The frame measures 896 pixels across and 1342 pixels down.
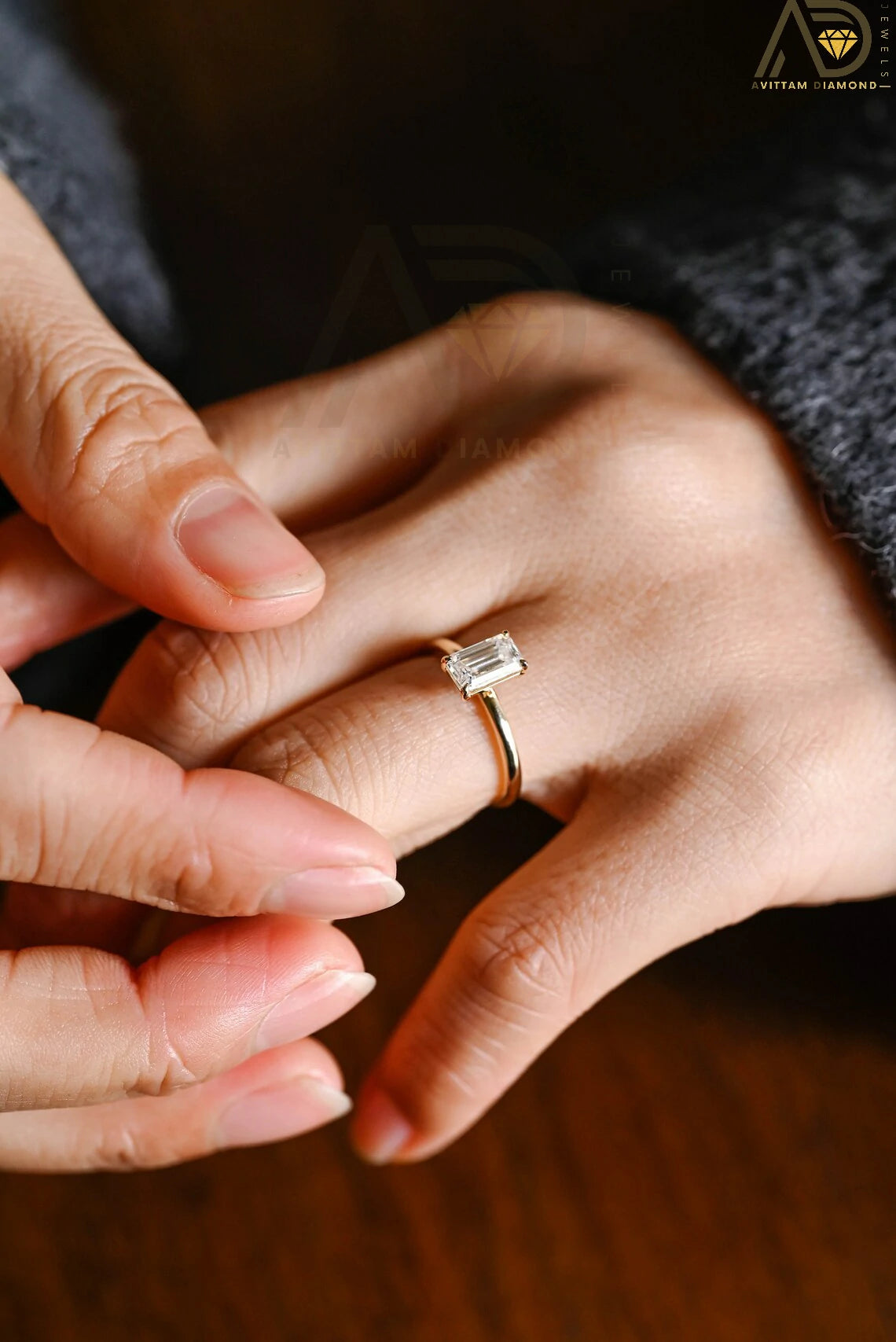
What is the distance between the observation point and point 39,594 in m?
0.73

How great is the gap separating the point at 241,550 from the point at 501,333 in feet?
1.25

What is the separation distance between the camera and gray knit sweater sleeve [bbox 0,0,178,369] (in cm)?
92

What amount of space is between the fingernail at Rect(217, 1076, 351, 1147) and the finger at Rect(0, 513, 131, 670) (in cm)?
36

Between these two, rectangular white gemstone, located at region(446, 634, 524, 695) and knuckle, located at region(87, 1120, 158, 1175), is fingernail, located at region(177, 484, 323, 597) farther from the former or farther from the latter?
knuckle, located at region(87, 1120, 158, 1175)

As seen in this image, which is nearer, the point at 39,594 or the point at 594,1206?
the point at 39,594

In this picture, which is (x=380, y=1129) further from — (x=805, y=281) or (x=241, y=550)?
(x=805, y=281)

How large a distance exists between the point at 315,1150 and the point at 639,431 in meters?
0.65

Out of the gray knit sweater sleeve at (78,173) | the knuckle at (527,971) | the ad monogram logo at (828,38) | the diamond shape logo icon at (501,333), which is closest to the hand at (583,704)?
the knuckle at (527,971)

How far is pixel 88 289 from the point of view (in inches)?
37.2

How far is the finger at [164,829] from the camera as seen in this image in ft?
1.83

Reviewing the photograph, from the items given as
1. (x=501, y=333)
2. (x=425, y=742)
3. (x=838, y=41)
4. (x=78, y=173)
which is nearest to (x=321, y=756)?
(x=425, y=742)

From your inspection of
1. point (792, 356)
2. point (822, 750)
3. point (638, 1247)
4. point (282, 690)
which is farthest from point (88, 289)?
point (638, 1247)

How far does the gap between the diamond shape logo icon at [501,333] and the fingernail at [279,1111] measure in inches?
22.5

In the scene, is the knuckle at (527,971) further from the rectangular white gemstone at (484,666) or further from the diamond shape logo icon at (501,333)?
the diamond shape logo icon at (501,333)
